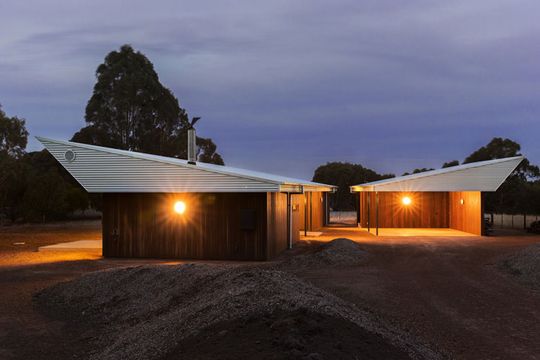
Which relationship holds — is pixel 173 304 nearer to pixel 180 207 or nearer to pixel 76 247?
pixel 180 207

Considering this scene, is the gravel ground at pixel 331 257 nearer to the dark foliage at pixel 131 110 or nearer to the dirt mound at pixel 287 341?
the dirt mound at pixel 287 341

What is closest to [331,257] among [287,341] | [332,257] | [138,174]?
[332,257]

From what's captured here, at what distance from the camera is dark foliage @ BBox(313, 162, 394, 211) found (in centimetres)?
5987

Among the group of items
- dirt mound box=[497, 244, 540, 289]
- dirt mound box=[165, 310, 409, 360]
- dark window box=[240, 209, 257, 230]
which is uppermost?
dark window box=[240, 209, 257, 230]

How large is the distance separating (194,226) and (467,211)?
15.1 meters

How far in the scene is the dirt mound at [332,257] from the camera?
1380cm

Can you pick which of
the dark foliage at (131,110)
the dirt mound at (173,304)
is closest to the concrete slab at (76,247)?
the dirt mound at (173,304)

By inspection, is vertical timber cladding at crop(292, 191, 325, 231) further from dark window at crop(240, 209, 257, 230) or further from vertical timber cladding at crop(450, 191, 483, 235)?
vertical timber cladding at crop(450, 191, 483, 235)

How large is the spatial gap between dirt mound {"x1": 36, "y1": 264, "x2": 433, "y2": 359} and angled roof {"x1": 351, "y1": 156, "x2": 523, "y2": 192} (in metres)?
14.5

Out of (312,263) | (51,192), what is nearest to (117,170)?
(312,263)

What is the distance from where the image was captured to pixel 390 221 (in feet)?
88.7

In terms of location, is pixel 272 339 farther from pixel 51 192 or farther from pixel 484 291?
pixel 51 192

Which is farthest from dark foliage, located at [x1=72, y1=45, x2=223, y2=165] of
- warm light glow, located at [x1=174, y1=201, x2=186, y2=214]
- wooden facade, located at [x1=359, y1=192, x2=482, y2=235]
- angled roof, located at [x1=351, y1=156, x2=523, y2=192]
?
warm light glow, located at [x1=174, y1=201, x2=186, y2=214]

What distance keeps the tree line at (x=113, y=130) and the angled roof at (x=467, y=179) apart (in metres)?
23.5
